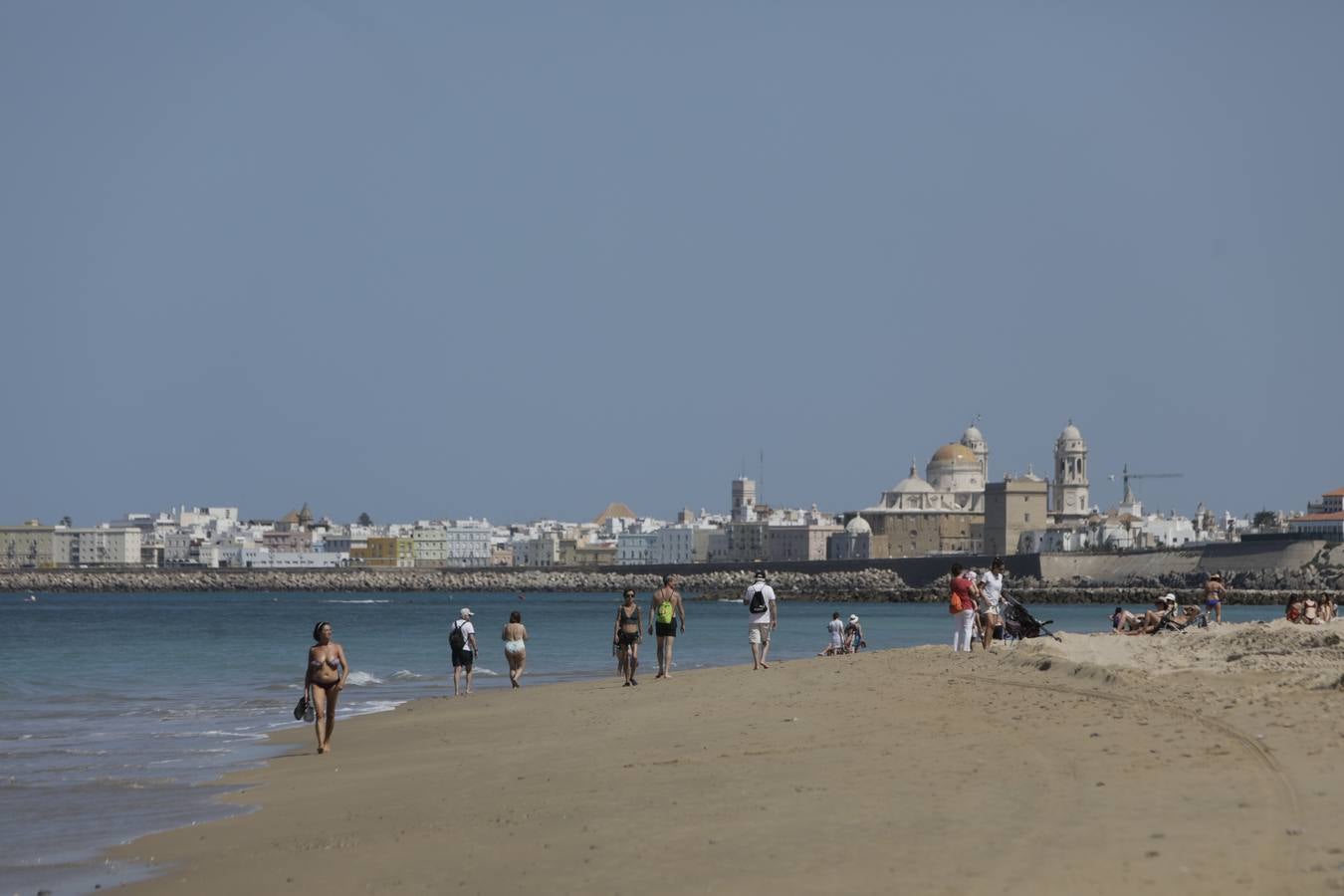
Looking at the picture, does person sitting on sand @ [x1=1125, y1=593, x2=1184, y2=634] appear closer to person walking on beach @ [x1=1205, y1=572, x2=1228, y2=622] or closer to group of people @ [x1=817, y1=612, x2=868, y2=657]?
person walking on beach @ [x1=1205, y1=572, x2=1228, y2=622]

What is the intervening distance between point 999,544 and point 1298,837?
402 ft

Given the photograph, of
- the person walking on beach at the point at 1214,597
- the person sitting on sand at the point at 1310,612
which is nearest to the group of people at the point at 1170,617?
the person walking on beach at the point at 1214,597

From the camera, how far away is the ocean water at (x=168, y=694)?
10586mm

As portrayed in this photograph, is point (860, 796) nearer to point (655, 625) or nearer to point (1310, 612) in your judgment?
point (655, 625)

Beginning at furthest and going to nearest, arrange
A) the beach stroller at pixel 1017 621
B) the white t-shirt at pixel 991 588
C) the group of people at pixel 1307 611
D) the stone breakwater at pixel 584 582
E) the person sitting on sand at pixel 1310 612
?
1. the stone breakwater at pixel 584 582
2. the group of people at pixel 1307 611
3. the person sitting on sand at pixel 1310 612
4. the beach stroller at pixel 1017 621
5. the white t-shirt at pixel 991 588

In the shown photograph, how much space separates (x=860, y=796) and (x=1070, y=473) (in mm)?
136078

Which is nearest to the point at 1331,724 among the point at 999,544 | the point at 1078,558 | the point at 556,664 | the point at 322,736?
the point at 322,736

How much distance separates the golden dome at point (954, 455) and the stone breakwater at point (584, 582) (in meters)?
27.3

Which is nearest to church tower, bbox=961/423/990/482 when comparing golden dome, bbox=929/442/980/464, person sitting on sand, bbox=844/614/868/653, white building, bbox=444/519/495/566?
golden dome, bbox=929/442/980/464

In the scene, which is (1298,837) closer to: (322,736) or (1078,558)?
(322,736)

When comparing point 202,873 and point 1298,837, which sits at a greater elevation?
point 1298,837

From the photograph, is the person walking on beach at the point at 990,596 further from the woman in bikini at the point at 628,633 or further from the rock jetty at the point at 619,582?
the rock jetty at the point at 619,582

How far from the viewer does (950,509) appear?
5571 inches

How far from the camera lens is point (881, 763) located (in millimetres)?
9516
